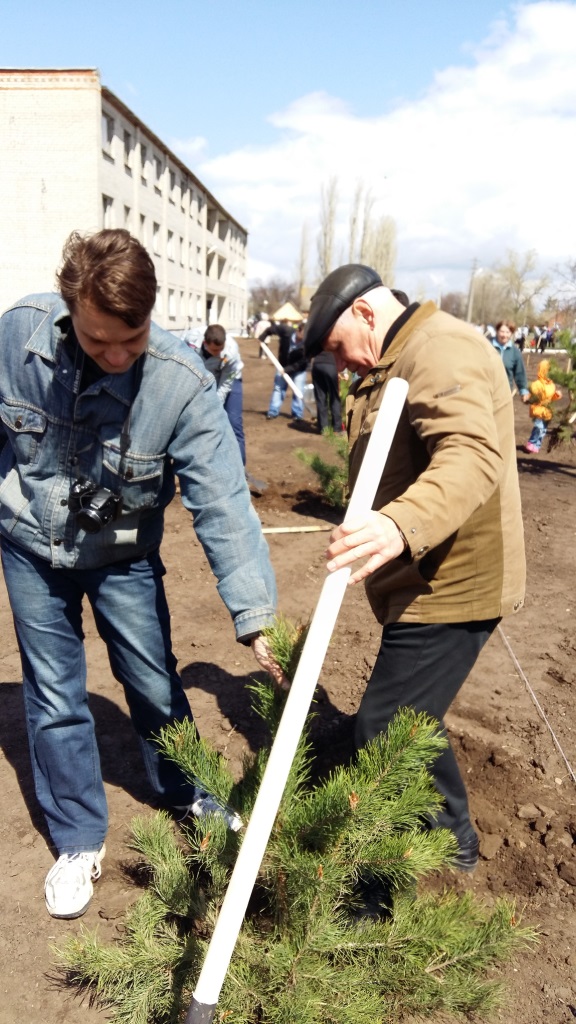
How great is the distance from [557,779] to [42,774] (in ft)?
6.49

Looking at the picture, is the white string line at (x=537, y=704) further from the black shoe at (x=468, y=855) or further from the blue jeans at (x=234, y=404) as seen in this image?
the blue jeans at (x=234, y=404)

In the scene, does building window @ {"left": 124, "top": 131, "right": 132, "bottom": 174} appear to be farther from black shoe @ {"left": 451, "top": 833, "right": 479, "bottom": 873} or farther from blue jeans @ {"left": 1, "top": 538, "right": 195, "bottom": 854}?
black shoe @ {"left": 451, "top": 833, "right": 479, "bottom": 873}

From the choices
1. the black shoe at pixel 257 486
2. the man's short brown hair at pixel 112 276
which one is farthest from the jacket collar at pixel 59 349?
the black shoe at pixel 257 486

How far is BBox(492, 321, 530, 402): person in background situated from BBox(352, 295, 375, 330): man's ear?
27.4 feet

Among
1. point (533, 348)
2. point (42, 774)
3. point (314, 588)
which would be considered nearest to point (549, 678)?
point (314, 588)

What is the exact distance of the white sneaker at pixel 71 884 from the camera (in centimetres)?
242

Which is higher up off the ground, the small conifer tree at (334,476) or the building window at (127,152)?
the building window at (127,152)

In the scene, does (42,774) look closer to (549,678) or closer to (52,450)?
(52,450)

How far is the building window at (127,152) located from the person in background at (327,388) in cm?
2075

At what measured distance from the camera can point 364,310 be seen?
2.06 meters

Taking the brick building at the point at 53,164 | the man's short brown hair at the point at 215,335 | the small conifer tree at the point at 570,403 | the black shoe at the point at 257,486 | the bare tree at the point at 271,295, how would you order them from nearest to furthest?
the man's short brown hair at the point at 215,335
the black shoe at the point at 257,486
the small conifer tree at the point at 570,403
the brick building at the point at 53,164
the bare tree at the point at 271,295

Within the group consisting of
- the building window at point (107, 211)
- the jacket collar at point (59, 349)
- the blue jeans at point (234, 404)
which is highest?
the building window at point (107, 211)

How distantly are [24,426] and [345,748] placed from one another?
75.2 inches

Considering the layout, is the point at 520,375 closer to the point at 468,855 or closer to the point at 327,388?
the point at 327,388
